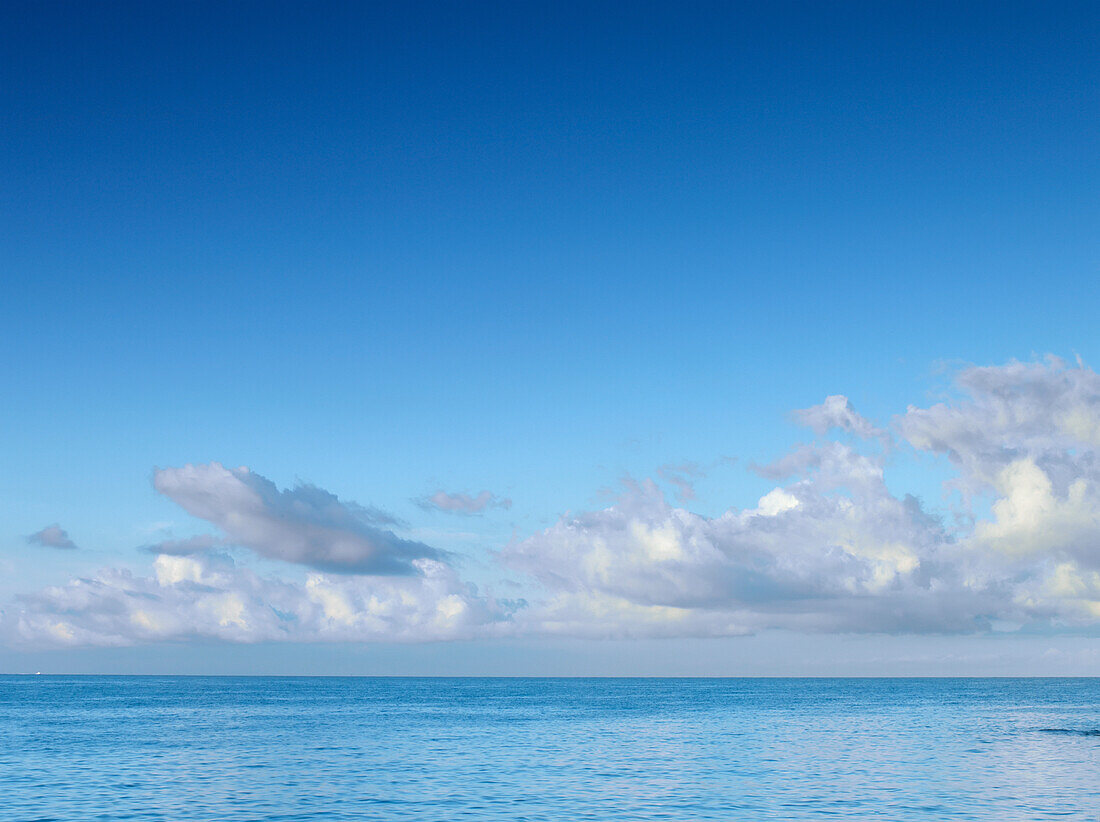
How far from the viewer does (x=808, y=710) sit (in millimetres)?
140750

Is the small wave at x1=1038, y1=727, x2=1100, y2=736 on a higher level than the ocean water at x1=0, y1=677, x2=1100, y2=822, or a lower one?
lower

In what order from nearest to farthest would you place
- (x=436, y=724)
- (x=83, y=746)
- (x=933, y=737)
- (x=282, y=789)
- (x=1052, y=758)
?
(x=282, y=789) < (x=1052, y=758) < (x=83, y=746) < (x=933, y=737) < (x=436, y=724)

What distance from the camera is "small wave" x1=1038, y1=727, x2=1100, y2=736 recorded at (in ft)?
309

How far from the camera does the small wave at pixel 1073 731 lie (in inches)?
3711

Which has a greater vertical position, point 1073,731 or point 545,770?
point 545,770

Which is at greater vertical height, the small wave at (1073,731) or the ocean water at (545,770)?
the ocean water at (545,770)

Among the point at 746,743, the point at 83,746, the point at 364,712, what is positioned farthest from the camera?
the point at 364,712

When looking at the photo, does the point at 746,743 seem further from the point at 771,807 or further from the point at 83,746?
the point at 83,746

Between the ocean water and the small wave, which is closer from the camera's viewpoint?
the ocean water

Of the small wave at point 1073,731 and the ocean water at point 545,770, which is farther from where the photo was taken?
the small wave at point 1073,731

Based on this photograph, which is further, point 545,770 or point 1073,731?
point 1073,731

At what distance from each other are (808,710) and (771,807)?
98384 mm

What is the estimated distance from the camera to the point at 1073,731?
97.7 metres

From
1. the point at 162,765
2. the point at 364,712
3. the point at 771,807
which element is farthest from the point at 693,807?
the point at 364,712
